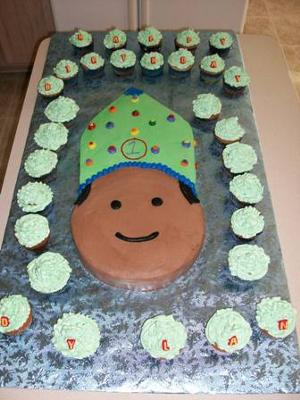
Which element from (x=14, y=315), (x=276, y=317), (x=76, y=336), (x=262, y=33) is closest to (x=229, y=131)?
(x=276, y=317)

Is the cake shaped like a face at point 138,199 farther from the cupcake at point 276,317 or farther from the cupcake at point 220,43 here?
the cupcake at point 220,43

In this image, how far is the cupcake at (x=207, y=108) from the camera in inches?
107

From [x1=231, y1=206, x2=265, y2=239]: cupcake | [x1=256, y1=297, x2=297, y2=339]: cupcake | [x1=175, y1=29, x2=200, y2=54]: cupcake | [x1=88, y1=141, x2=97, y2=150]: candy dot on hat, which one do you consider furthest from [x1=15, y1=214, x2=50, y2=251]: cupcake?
[x1=175, y1=29, x2=200, y2=54]: cupcake

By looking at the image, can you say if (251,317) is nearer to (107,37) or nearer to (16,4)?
(107,37)

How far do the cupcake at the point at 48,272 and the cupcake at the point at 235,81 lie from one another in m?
1.62

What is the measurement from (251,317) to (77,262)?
2.94 feet

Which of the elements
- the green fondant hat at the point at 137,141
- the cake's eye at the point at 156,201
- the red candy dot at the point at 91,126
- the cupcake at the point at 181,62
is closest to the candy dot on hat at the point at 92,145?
the green fondant hat at the point at 137,141

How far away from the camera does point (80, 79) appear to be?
3084mm

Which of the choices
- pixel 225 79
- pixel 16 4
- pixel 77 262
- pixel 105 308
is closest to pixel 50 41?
pixel 16 4

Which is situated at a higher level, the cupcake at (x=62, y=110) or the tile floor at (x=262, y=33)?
the cupcake at (x=62, y=110)

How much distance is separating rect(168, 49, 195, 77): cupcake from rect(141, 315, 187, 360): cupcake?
179 centimetres

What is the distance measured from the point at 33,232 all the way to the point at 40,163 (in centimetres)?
47

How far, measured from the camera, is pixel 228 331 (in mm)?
1896

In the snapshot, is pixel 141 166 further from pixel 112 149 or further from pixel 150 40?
pixel 150 40
